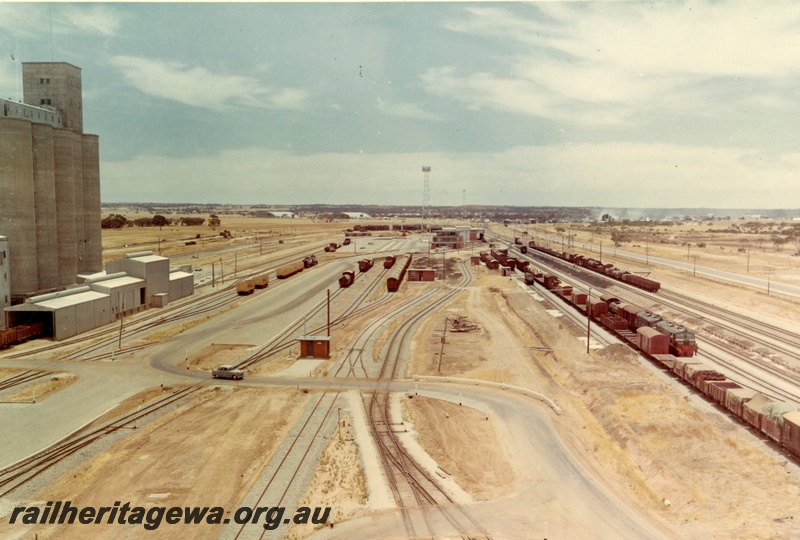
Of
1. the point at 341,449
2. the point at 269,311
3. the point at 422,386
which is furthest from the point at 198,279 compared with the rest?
the point at 341,449

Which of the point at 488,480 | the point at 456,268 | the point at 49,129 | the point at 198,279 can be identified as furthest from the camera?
the point at 456,268

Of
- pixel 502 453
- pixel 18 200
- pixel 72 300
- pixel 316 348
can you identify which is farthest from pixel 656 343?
pixel 18 200

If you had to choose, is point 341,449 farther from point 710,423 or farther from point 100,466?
point 710,423

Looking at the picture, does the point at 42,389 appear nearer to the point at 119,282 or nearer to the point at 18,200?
the point at 119,282

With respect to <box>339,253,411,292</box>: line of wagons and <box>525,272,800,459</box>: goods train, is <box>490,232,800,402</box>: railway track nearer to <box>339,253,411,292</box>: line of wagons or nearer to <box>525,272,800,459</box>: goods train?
<box>525,272,800,459</box>: goods train

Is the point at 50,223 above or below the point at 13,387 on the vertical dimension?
above

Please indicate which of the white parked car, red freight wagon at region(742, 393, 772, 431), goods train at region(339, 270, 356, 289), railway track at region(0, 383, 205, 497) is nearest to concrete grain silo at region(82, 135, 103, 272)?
goods train at region(339, 270, 356, 289)

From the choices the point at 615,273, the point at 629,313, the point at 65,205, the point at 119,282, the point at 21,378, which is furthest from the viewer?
the point at 615,273
